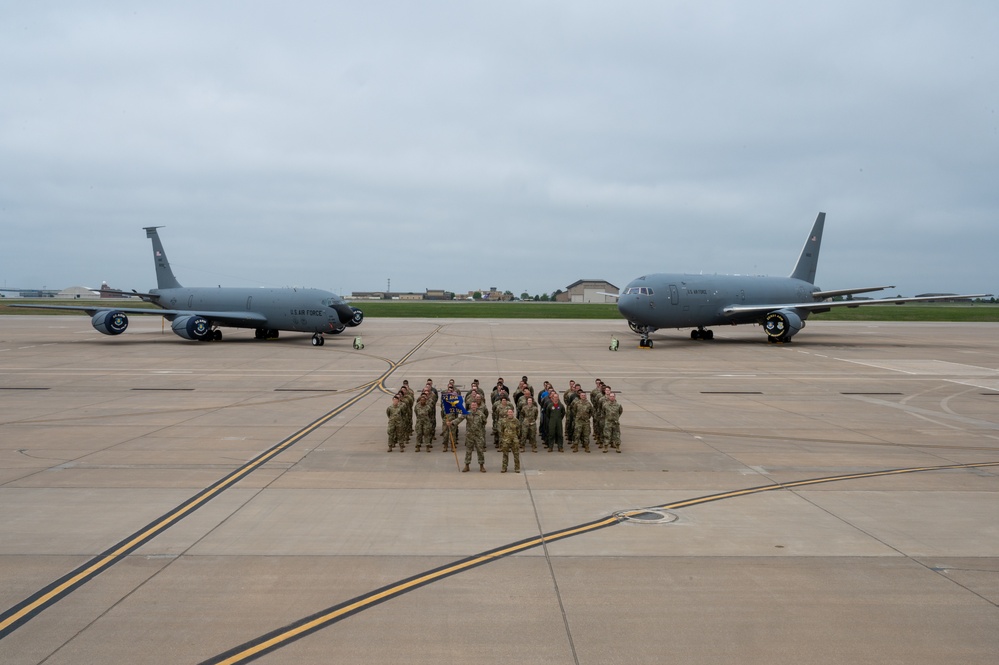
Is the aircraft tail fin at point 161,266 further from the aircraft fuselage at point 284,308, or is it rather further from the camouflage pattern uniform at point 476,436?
the camouflage pattern uniform at point 476,436

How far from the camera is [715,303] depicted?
49.3 metres

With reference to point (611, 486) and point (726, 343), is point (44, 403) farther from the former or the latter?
point (726, 343)

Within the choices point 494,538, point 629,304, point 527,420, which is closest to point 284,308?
point 629,304

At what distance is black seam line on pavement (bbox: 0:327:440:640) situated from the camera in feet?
26.5

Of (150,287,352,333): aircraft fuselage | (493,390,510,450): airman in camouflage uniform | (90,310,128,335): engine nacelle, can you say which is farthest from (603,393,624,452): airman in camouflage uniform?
Result: (90,310,128,335): engine nacelle

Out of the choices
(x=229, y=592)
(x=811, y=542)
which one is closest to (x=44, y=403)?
(x=229, y=592)

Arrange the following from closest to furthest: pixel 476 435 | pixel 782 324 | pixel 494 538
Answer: pixel 494 538
pixel 476 435
pixel 782 324

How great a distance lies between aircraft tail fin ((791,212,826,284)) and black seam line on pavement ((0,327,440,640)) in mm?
54760

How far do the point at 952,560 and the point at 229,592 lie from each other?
32.3 ft

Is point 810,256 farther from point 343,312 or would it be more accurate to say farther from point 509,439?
point 509,439

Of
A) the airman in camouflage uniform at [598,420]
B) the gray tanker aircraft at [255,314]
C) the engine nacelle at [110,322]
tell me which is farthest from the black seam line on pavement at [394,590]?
the engine nacelle at [110,322]

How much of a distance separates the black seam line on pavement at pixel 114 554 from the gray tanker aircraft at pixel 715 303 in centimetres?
3283

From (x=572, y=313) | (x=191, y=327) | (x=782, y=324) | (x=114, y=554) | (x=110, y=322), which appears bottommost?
(x=114, y=554)

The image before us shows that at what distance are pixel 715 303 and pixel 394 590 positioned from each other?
44106 millimetres
